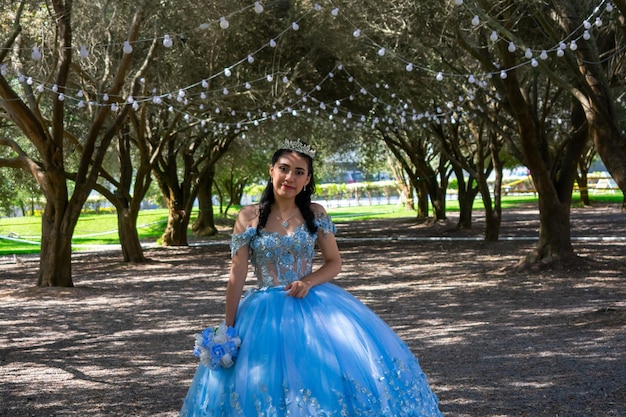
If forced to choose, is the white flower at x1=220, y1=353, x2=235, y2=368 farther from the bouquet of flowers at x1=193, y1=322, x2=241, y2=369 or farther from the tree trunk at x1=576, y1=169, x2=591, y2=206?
the tree trunk at x1=576, y1=169, x2=591, y2=206

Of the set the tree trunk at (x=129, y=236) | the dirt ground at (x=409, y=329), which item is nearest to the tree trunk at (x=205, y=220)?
the tree trunk at (x=129, y=236)

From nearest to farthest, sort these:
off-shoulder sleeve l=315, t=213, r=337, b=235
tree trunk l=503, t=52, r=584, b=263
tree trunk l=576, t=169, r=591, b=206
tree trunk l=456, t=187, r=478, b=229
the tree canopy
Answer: off-shoulder sleeve l=315, t=213, r=337, b=235 < the tree canopy < tree trunk l=503, t=52, r=584, b=263 < tree trunk l=456, t=187, r=478, b=229 < tree trunk l=576, t=169, r=591, b=206

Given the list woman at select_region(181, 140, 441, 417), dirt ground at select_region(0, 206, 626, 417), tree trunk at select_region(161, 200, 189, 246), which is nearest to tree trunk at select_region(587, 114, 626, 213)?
dirt ground at select_region(0, 206, 626, 417)

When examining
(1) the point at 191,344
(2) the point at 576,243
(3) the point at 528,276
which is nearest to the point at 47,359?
(1) the point at 191,344

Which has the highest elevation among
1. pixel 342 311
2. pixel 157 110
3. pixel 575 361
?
pixel 157 110

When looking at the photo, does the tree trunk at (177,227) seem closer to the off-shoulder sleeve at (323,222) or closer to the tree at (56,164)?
the tree at (56,164)

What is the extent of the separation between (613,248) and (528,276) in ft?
17.2

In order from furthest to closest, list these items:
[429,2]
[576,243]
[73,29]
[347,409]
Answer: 1. [576,243]
2. [73,29]
3. [429,2]
4. [347,409]

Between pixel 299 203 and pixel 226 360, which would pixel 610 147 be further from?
pixel 226 360

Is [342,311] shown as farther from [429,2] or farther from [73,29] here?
[73,29]

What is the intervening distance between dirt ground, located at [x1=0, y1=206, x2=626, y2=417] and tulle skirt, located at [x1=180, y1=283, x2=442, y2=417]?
1.69 metres

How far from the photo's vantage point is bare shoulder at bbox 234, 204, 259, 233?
396cm

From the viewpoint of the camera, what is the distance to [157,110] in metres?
22.5

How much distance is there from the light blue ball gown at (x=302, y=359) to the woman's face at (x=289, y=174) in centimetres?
19
